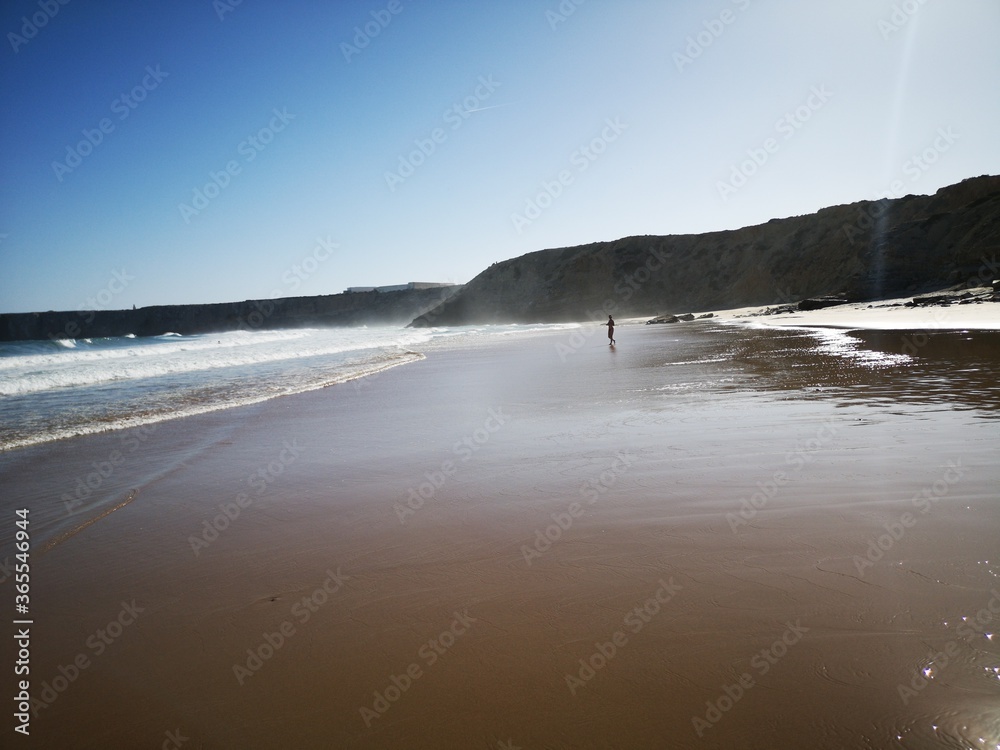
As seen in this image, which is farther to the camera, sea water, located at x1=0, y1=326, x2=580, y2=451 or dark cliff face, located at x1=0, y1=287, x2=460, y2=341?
dark cliff face, located at x1=0, y1=287, x2=460, y2=341

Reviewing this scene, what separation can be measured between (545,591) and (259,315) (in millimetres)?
145061

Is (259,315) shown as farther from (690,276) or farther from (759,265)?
(759,265)

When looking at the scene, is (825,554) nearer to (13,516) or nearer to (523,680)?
(523,680)

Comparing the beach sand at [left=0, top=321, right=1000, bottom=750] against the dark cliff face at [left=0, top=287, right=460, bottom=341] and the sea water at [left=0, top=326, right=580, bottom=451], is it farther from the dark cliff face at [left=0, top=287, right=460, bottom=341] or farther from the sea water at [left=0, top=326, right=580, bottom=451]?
the dark cliff face at [left=0, top=287, right=460, bottom=341]

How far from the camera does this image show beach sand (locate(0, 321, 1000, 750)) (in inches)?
80.7

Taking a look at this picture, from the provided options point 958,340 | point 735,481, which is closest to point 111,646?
point 735,481

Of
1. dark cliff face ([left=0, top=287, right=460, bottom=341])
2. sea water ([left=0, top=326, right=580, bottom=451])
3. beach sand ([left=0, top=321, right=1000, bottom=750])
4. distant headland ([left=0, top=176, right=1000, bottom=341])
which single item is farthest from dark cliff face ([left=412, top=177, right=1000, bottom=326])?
beach sand ([left=0, top=321, right=1000, bottom=750])

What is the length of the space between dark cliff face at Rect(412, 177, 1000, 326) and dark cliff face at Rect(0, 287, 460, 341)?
26.8 m

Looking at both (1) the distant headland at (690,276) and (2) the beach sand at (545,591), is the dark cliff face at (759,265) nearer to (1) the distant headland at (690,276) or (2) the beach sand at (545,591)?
(1) the distant headland at (690,276)

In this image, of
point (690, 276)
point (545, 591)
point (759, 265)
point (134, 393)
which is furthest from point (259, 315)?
point (545, 591)

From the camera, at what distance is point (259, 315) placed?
134000 mm

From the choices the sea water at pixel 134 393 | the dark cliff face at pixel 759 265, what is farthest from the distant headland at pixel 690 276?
the sea water at pixel 134 393

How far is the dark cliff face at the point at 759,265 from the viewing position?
38.7 m

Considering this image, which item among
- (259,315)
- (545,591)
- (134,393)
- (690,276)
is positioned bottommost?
(545,591)
